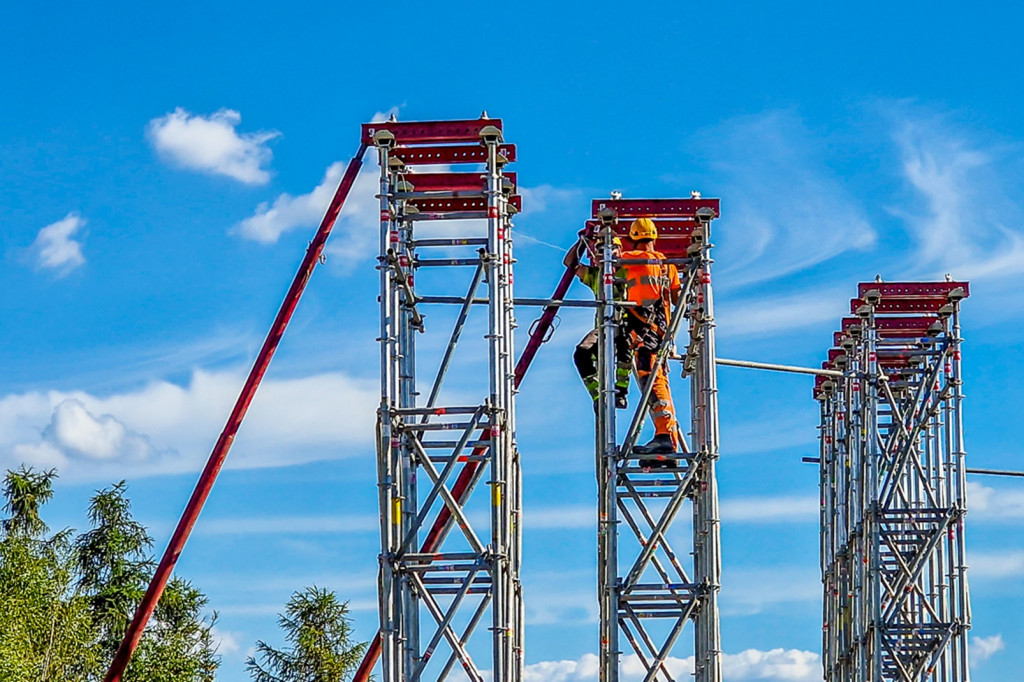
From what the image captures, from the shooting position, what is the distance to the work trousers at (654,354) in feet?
73.8

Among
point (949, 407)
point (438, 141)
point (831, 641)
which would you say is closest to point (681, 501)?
point (438, 141)

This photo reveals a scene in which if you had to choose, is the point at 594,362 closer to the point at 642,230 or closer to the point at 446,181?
the point at 642,230

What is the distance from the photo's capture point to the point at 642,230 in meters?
22.9

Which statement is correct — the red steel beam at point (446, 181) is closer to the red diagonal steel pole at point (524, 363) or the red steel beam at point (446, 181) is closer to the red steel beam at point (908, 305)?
the red diagonal steel pole at point (524, 363)

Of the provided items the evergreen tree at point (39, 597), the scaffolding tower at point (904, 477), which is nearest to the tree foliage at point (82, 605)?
the evergreen tree at point (39, 597)

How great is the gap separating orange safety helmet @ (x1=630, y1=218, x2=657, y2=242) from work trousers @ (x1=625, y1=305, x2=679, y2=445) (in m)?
0.82

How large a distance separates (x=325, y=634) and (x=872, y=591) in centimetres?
1947

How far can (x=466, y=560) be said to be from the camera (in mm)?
20484

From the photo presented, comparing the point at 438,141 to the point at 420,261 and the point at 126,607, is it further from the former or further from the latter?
the point at 126,607

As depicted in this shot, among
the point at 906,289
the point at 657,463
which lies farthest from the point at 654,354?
the point at 906,289

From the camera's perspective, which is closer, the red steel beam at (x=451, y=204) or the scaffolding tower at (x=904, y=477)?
the red steel beam at (x=451, y=204)

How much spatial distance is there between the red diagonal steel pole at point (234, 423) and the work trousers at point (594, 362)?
11.1 feet

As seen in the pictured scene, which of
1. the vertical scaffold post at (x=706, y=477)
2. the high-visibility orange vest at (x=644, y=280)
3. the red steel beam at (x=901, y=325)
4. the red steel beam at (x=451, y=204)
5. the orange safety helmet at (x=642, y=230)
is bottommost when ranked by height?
the vertical scaffold post at (x=706, y=477)

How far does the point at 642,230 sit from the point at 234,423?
233 inches
